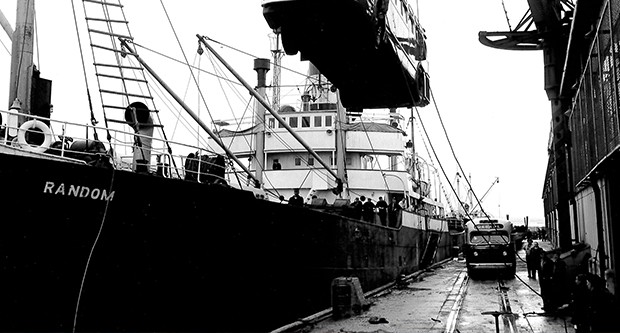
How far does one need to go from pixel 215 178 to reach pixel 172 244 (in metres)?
2.01

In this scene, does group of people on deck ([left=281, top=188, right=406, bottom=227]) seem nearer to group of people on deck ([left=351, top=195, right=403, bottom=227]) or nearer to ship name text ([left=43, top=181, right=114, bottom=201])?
group of people on deck ([left=351, top=195, right=403, bottom=227])

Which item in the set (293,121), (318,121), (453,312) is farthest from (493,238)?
(453,312)

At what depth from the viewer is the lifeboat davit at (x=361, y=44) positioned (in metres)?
8.05

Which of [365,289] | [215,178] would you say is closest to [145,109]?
[215,178]

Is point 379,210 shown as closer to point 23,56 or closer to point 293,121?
point 293,121

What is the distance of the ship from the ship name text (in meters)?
0.01

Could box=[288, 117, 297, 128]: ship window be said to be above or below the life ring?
above

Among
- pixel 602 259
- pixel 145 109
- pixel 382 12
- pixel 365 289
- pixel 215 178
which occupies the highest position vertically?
pixel 382 12

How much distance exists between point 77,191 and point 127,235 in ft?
3.17

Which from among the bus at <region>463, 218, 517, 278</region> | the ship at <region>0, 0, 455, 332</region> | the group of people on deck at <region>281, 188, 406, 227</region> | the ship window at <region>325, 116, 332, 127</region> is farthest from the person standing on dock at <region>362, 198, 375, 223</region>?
the ship window at <region>325, 116, 332, 127</region>

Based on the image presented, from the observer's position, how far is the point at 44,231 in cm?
698

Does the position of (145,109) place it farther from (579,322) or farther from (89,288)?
(579,322)

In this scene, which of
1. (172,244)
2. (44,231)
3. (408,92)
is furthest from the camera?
(408,92)

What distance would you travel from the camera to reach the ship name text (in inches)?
277
